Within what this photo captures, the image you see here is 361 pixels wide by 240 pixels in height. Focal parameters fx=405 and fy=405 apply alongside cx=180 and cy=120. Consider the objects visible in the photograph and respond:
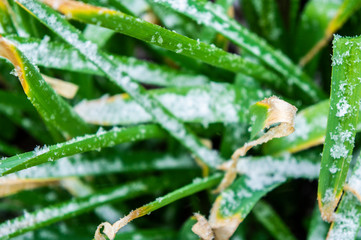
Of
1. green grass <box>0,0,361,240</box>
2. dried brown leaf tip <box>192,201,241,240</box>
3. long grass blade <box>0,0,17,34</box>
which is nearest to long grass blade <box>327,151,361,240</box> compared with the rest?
green grass <box>0,0,361,240</box>

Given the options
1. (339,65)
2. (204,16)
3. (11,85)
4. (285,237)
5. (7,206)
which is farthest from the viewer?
(11,85)

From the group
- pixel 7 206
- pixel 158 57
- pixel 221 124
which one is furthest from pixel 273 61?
pixel 7 206

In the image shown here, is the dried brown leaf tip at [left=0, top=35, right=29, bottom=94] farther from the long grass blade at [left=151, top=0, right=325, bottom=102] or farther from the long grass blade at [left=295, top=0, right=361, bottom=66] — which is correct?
the long grass blade at [left=295, top=0, right=361, bottom=66]

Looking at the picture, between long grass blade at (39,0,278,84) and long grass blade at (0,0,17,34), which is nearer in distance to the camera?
long grass blade at (39,0,278,84)

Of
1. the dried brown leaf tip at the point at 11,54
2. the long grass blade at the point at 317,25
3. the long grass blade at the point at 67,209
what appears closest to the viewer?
the dried brown leaf tip at the point at 11,54

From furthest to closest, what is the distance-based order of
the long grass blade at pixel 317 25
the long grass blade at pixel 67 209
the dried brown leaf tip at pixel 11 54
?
the long grass blade at pixel 317 25 < the long grass blade at pixel 67 209 < the dried brown leaf tip at pixel 11 54

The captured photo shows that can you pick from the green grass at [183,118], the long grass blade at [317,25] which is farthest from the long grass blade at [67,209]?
the long grass blade at [317,25]

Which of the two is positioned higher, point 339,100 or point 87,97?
point 87,97

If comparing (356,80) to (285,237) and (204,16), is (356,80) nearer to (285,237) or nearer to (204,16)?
(204,16)

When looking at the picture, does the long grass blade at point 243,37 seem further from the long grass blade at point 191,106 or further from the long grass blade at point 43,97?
the long grass blade at point 43,97
